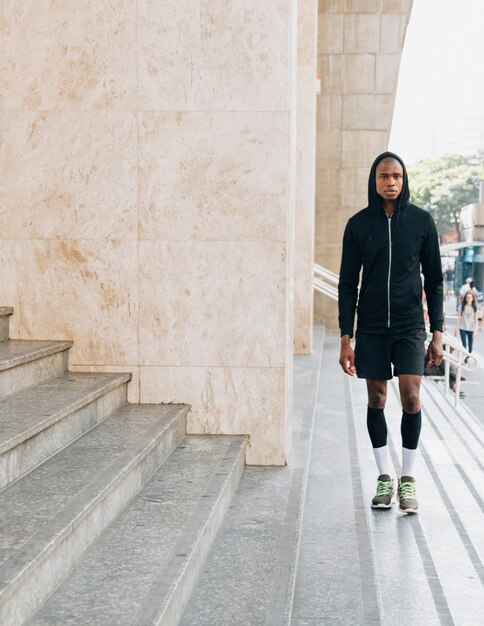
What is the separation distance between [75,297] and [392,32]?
1608 cm

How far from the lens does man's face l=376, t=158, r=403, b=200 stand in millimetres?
4820

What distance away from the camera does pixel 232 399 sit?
18.4ft

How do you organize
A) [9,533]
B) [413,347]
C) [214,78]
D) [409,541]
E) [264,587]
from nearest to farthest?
1. [9,533]
2. [264,587]
3. [409,541]
4. [413,347]
5. [214,78]

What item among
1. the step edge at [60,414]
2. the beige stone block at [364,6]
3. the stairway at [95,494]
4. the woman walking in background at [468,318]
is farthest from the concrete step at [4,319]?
the beige stone block at [364,6]

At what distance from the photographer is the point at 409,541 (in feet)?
14.3

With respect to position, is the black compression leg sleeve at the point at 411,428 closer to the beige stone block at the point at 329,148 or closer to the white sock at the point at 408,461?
the white sock at the point at 408,461

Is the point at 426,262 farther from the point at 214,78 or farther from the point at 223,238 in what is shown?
the point at 214,78

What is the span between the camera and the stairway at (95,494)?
9.67ft

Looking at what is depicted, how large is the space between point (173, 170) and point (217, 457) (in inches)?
69.5

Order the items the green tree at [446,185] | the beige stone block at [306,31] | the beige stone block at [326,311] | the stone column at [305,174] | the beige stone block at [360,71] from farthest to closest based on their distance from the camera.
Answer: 1. the green tree at [446,185]
2. the beige stone block at [360,71]
3. the beige stone block at [326,311]
4. the stone column at [305,174]
5. the beige stone block at [306,31]

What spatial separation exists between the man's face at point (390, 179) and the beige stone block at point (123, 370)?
1910 millimetres

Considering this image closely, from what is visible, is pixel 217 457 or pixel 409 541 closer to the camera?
pixel 409 541

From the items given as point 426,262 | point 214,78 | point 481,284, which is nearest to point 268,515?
point 426,262

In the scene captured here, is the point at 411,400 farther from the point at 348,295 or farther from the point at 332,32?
the point at 332,32
